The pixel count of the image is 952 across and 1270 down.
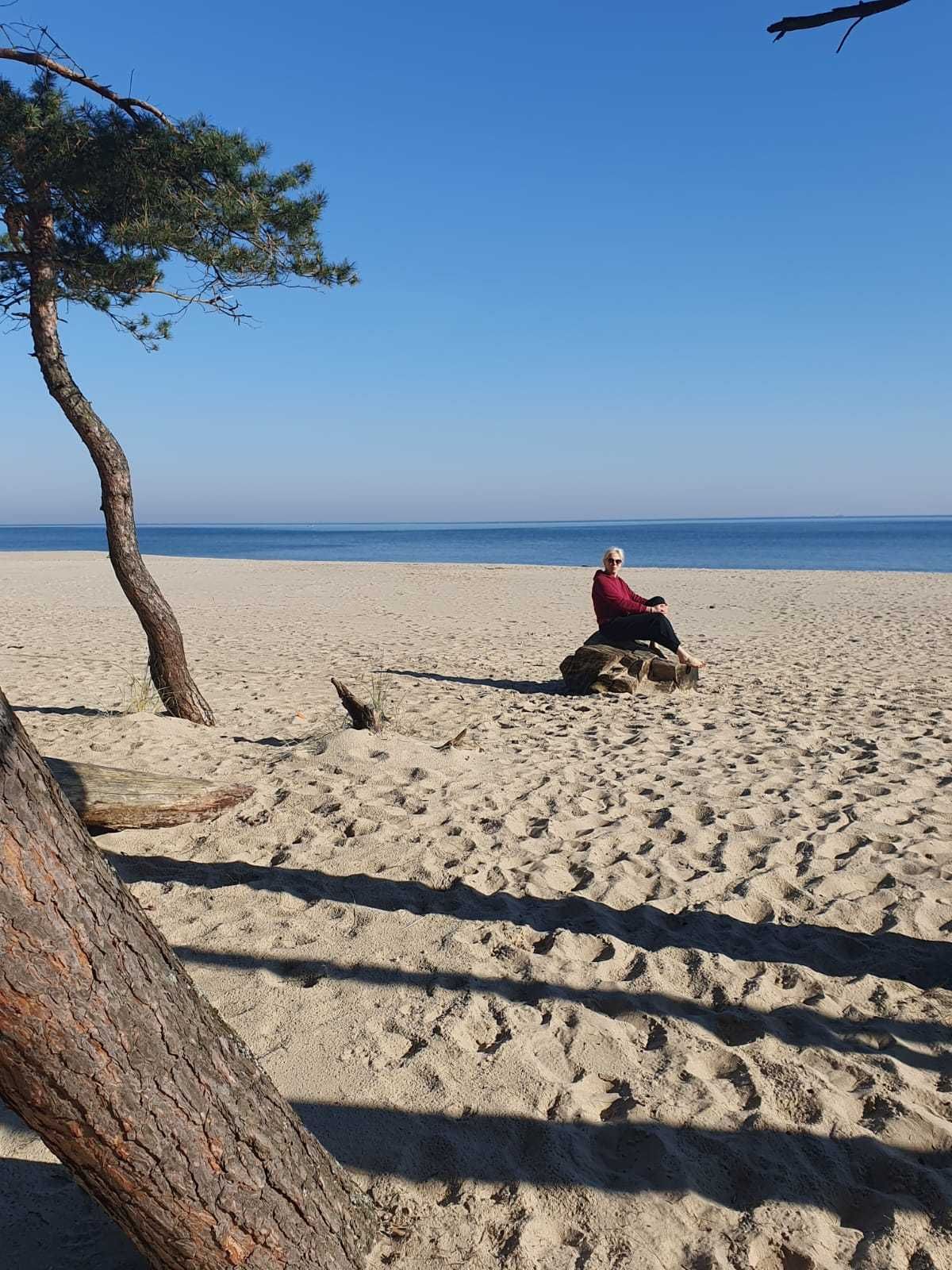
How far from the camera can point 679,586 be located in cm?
2788

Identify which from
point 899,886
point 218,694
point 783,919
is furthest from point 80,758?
point 899,886

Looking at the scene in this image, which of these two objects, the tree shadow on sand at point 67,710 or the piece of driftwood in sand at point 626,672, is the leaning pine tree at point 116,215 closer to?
the tree shadow on sand at point 67,710

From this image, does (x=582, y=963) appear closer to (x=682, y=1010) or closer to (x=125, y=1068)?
(x=682, y=1010)

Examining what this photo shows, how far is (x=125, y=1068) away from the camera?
174 cm

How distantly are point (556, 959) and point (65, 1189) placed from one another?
6.39 feet

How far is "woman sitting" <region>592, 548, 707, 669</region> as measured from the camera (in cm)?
985

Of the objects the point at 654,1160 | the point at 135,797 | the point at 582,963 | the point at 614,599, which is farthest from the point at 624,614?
the point at 654,1160

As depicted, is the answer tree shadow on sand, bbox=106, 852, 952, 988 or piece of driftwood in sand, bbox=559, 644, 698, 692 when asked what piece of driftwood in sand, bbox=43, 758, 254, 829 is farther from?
piece of driftwood in sand, bbox=559, 644, 698, 692

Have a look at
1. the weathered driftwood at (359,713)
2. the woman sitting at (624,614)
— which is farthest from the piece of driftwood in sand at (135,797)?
the woman sitting at (624,614)

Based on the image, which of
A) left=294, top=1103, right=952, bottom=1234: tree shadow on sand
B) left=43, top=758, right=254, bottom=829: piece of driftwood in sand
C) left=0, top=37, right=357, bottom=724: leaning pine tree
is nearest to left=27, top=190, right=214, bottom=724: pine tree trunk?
left=0, top=37, right=357, bottom=724: leaning pine tree

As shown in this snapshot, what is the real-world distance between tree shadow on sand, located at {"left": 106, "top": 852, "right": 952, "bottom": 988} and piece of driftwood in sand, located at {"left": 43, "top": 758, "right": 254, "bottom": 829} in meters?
0.29

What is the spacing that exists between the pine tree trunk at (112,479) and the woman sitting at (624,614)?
14.3 feet

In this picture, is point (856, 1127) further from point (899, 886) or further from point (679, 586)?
point (679, 586)

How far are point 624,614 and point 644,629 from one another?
1.02 feet
